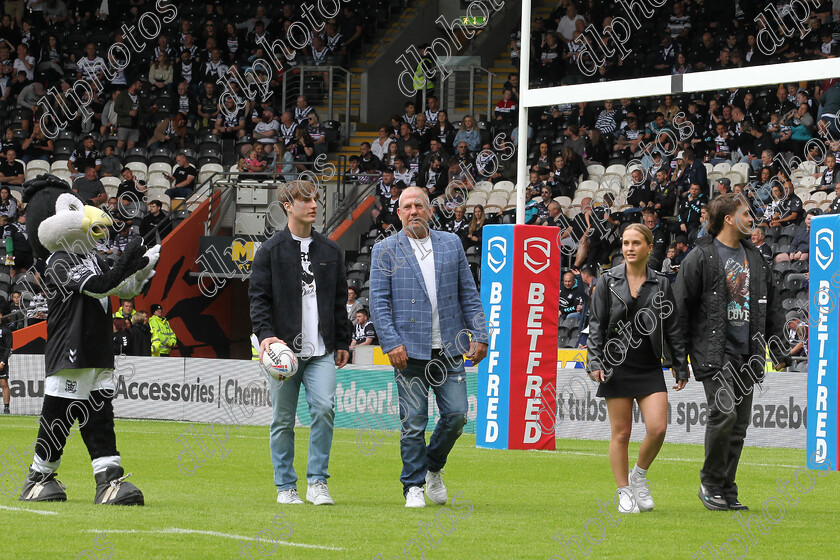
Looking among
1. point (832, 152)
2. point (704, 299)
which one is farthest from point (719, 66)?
point (704, 299)

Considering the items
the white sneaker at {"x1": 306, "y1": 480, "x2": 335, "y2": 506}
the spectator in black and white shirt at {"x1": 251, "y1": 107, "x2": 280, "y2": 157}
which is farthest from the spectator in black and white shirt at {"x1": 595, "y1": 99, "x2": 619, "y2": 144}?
the white sneaker at {"x1": 306, "y1": 480, "x2": 335, "y2": 506}

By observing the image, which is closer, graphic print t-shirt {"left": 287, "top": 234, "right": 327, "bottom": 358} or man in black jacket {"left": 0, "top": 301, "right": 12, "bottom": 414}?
graphic print t-shirt {"left": 287, "top": 234, "right": 327, "bottom": 358}

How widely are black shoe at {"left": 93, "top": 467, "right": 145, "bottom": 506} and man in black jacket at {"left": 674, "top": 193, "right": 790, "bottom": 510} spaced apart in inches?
147

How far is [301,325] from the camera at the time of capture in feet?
28.1

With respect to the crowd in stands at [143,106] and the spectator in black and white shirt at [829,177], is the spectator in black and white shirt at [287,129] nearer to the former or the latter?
the crowd in stands at [143,106]

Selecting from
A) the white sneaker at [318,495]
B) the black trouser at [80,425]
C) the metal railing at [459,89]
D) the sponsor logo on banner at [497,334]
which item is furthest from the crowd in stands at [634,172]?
the black trouser at [80,425]

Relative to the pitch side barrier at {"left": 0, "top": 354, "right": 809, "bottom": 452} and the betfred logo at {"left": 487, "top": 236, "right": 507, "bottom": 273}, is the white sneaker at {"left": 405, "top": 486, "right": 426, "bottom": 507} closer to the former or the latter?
the pitch side barrier at {"left": 0, "top": 354, "right": 809, "bottom": 452}

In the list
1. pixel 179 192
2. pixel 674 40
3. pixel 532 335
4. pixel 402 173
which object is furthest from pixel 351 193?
pixel 532 335

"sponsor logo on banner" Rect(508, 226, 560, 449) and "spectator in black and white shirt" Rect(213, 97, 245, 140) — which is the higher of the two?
"spectator in black and white shirt" Rect(213, 97, 245, 140)

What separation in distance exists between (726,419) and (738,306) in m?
0.77

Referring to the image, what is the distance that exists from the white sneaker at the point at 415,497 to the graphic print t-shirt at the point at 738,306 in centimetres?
227

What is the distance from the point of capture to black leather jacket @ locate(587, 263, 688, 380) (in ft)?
27.9

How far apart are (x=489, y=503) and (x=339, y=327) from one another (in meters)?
1.65

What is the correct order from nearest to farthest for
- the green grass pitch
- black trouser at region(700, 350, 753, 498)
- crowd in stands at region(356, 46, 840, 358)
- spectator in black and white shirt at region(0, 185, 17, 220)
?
the green grass pitch → black trouser at region(700, 350, 753, 498) → crowd in stands at region(356, 46, 840, 358) → spectator in black and white shirt at region(0, 185, 17, 220)
